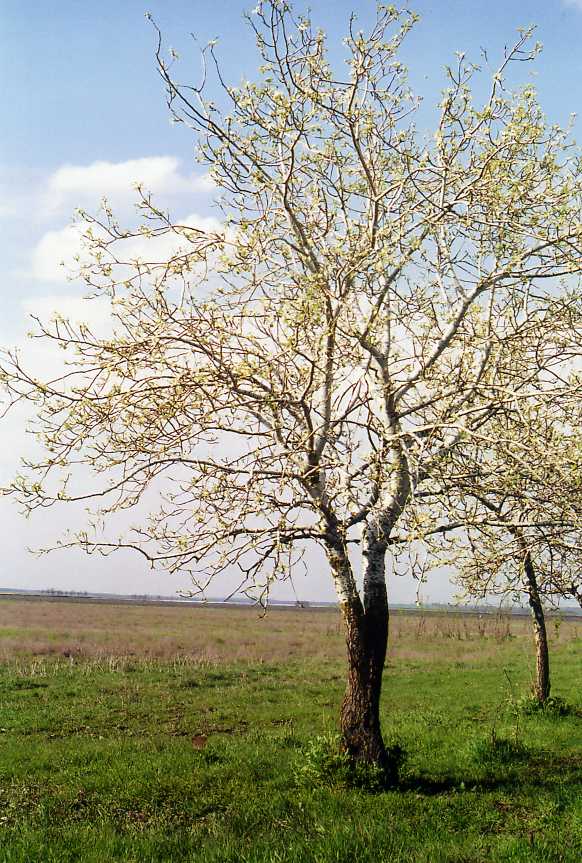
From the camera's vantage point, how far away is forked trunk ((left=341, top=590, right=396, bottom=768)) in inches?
449

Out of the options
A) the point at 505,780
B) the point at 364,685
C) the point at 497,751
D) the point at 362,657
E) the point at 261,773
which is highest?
the point at 362,657

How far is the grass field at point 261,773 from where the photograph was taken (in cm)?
837

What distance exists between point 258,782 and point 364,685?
2.54 meters

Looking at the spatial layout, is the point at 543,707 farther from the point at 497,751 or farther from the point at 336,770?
the point at 336,770

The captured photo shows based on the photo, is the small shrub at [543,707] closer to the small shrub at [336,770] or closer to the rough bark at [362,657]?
the small shrub at [336,770]

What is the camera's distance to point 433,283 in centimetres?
1360

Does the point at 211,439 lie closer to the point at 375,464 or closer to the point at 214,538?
the point at 214,538

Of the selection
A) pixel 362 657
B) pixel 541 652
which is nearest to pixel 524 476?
pixel 362 657

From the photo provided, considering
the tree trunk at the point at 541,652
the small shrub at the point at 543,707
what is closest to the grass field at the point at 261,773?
the small shrub at the point at 543,707

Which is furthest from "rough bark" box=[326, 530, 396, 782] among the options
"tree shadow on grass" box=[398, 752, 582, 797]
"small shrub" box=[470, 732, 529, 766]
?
"small shrub" box=[470, 732, 529, 766]

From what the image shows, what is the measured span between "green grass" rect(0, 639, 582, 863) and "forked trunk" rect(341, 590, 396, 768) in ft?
2.73

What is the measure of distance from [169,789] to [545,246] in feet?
37.1

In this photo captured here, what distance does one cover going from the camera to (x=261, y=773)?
12453 millimetres

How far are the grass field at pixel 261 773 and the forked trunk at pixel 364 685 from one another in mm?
598
